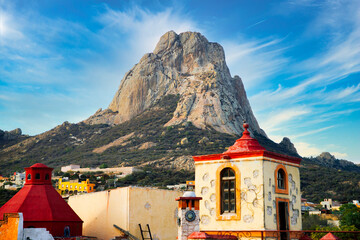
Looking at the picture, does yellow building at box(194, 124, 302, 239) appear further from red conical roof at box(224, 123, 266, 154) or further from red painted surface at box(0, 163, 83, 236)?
red painted surface at box(0, 163, 83, 236)

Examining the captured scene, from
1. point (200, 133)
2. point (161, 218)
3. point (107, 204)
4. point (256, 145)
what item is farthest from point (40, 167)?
point (200, 133)

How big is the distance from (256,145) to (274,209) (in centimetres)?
314

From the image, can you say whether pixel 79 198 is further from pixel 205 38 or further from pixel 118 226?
pixel 205 38

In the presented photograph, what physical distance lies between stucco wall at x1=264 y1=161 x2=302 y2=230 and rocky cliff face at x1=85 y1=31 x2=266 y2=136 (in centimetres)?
13363

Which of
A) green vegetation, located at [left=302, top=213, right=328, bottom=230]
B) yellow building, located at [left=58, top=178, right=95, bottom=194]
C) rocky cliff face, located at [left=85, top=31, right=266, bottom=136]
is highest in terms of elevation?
rocky cliff face, located at [left=85, top=31, right=266, bottom=136]

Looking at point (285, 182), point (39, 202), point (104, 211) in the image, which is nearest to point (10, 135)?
point (104, 211)

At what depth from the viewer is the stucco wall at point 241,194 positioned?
18859 mm

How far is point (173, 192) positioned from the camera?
105ft

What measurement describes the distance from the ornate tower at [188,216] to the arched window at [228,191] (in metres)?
1.83

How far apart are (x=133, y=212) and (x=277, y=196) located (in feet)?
41.5

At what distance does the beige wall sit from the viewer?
29406mm

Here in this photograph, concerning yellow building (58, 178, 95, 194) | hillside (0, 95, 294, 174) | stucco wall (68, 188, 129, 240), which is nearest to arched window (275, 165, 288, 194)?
stucco wall (68, 188, 129, 240)

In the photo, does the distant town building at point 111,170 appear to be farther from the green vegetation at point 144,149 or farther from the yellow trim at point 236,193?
the yellow trim at point 236,193

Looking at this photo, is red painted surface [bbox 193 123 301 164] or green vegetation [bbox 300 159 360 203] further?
green vegetation [bbox 300 159 360 203]
